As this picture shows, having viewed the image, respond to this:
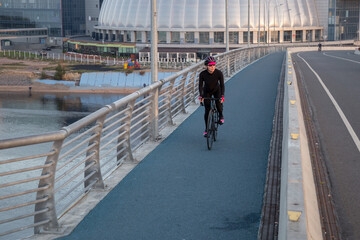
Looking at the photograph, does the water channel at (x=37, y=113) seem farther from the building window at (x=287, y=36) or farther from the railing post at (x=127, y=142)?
the building window at (x=287, y=36)

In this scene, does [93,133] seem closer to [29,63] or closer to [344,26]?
[29,63]

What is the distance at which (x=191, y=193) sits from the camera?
8781 millimetres

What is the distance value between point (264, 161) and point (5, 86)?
82500 millimetres

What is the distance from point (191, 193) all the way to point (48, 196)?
2.49 m

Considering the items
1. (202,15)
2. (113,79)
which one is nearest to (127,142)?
(113,79)

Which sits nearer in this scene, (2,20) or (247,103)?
(247,103)

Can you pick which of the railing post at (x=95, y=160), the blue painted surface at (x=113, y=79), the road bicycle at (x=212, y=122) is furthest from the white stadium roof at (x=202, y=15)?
the railing post at (x=95, y=160)

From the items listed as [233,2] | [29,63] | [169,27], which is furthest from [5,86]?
[233,2]

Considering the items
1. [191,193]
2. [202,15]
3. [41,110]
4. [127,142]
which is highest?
[202,15]

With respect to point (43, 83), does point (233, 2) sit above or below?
above

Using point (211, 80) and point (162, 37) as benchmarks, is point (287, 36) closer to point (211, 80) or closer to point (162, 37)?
point (162, 37)

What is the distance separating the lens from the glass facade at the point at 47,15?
151m

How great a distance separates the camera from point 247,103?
65.4 feet

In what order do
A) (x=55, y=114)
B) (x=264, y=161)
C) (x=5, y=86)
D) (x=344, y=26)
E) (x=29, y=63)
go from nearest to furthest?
(x=264, y=161), (x=55, y=114), (x=5, y=86), (x=29, y=63), (x=344, y=26)
